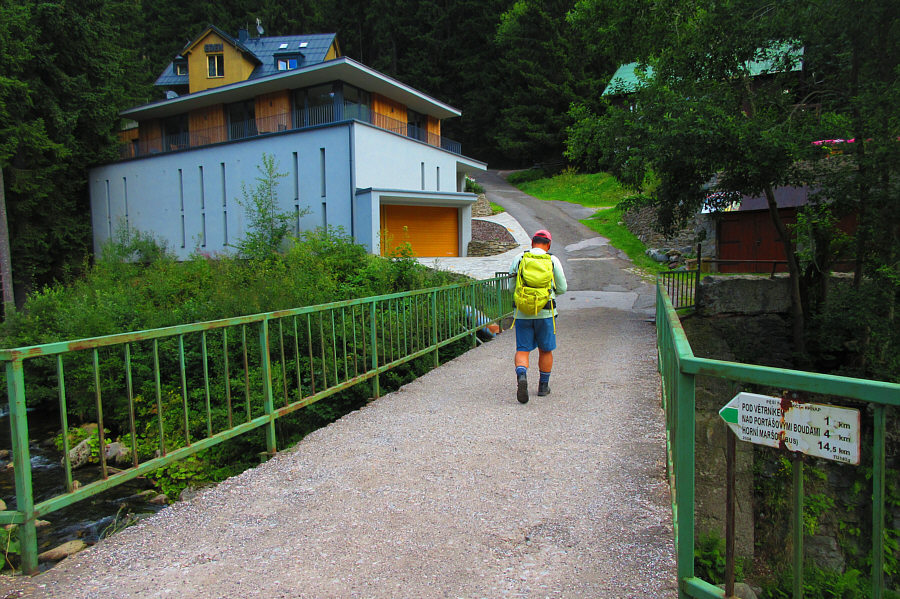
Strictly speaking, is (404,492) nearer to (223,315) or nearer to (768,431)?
(768,431)

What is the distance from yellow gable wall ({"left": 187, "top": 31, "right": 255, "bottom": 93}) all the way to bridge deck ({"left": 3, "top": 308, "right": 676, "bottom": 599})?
3295 cm

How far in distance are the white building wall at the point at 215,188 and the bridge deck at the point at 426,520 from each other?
59.9 feet

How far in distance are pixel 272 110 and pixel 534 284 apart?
2495 cm

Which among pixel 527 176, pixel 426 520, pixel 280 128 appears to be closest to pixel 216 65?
pixel 280 128

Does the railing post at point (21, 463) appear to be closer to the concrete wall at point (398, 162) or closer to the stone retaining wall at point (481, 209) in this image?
the concrete wall at point (398, 162)

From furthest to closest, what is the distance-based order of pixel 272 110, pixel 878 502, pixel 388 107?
pixel 388 107 → pixel 272 110 → pixel 878 502

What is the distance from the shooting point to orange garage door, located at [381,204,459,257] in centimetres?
2602

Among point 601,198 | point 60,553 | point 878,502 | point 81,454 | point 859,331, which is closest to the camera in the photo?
point 878,502

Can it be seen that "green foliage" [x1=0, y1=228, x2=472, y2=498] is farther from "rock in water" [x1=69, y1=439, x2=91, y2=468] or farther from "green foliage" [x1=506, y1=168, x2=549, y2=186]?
"green foliage" [x1=506, y1=168, x2=549, y2=186]

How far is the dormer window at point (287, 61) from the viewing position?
3244 cm

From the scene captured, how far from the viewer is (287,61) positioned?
32.9 meters

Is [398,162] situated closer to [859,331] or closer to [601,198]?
[601,198]

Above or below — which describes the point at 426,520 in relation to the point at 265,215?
below

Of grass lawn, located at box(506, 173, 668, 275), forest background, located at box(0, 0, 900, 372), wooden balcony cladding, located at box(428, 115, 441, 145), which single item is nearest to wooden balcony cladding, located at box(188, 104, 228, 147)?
forest background, located at box(0, 0, 900, 372)
